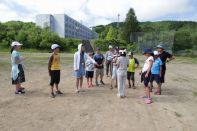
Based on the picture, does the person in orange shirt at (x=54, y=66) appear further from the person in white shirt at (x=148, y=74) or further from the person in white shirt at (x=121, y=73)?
the person in white shirt at (x=148, y=74)

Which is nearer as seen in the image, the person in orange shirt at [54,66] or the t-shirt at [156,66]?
the person in orange shirt at [54,66]

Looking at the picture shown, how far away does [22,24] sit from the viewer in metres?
89.1

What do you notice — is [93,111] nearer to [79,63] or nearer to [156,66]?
[79,63]

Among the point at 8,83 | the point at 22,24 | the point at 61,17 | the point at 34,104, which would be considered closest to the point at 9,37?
the point at 22,24

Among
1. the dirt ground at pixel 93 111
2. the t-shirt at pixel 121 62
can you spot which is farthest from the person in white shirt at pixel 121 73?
the dirt ground at pixel 93 111

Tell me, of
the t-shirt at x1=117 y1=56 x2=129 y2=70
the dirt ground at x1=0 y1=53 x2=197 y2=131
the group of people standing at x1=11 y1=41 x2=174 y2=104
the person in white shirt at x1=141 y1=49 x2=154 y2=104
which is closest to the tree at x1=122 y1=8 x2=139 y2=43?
the group of people standing at x1=11 y1=41 x2=174 y2=104

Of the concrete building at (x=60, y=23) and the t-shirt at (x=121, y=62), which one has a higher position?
Result: the concrete building at (x=60, y=23)

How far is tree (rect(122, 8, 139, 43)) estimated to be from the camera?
93125mm

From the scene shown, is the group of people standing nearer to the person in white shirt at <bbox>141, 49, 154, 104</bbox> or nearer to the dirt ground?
the person in white shirt at <bbox>141, 49, 154, 104</bbox>

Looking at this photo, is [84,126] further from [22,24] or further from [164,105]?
[22,24]

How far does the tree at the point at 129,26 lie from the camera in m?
93.1

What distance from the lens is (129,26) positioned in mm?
94688

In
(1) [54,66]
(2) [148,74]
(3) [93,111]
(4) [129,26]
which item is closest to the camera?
(3) [93,111]

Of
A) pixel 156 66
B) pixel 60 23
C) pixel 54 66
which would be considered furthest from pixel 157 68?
pixel 60 23
